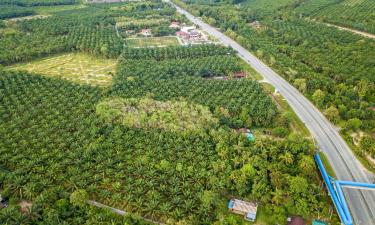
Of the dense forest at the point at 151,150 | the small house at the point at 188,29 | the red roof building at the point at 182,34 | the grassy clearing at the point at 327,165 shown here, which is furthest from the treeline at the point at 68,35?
the grassy clearing at the point at 327,165

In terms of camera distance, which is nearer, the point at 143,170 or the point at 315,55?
the point at 143,170

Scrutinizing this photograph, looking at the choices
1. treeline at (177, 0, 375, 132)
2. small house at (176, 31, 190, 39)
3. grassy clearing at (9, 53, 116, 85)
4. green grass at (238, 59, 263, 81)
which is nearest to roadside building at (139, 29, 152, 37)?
small house at (176, 31, 190, 39)

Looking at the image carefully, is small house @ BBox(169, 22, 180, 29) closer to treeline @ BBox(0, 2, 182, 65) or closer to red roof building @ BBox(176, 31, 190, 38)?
red roof building @ BBox(176, 31, 190, 38)

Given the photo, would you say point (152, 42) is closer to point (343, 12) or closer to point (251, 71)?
point (251, 71)

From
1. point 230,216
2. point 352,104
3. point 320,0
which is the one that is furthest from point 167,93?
point 320,0

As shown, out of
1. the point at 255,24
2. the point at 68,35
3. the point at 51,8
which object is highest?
the point at 51,8

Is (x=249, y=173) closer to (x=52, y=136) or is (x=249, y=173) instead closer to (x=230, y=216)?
(x=230, y=216)

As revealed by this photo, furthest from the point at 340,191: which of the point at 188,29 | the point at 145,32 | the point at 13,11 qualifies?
the point at 13,11
